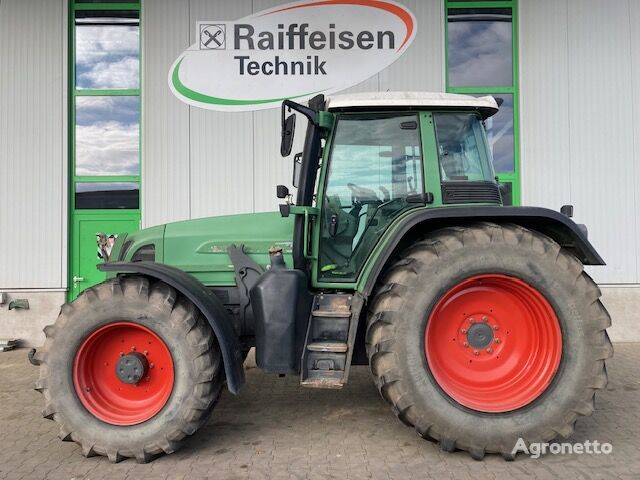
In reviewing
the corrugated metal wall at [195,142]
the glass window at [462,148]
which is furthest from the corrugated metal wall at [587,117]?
the glass window at [462,148]

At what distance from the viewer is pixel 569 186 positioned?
667 cm

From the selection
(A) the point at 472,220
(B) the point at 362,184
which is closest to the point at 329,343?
(B) the point at 362,184

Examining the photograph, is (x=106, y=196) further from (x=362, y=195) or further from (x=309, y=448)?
(x=309, y=448)

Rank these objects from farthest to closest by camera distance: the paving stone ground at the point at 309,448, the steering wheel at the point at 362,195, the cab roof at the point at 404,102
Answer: the steering wheel at the point at 362,195
the cab roof at the point at 404,102
the paving stone ground at the point at 309,448

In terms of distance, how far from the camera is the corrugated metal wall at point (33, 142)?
648cm

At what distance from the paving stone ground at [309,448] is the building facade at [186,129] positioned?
9.63 feet

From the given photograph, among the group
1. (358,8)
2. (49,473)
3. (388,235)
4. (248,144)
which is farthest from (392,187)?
(358,8)

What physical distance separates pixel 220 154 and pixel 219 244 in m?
3.40

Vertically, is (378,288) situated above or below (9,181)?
below

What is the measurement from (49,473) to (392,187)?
2799 millimetres

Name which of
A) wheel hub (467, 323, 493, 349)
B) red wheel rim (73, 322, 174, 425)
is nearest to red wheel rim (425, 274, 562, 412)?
wheel hub (467, 323, 493, 349)

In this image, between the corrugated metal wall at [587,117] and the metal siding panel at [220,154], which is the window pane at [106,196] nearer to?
the metal siding panel at [220,154]

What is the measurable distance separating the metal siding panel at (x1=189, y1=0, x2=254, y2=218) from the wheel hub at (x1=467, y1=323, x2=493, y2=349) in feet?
13.9

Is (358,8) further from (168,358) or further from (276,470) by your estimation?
(276,470)
